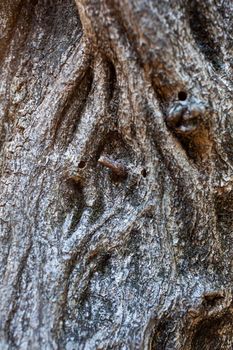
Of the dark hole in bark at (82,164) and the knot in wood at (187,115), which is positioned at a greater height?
the knot in wood at (187,115)

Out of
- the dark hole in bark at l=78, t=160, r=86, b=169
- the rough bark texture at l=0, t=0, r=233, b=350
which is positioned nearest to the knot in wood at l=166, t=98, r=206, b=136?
the rough bark texture at l=0, t=0, r=233, b=350

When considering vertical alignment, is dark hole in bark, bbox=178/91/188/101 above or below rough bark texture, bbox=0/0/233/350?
above

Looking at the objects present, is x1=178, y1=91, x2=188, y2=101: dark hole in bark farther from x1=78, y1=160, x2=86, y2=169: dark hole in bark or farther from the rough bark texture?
x1=78, y1=160, x2=86, y2=169: dark hole in bark

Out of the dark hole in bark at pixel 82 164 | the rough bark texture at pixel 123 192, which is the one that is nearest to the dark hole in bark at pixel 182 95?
the rough bark texture at pixel 123 192

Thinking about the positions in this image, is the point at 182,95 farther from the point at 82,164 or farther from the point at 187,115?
the point at 82,164

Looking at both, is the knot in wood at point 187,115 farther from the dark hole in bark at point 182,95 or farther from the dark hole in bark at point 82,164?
the dark hole in bark at point 82,164

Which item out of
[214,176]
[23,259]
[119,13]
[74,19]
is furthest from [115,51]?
[23,259]

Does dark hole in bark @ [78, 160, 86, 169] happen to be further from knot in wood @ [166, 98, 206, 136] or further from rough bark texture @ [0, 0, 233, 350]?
knot in wood @ [166, 98, 206, 136]

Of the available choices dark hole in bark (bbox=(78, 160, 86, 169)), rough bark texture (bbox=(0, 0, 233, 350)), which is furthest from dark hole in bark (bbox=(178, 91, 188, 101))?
dark hole in bark (bbox=(78, 160, 86, 169))

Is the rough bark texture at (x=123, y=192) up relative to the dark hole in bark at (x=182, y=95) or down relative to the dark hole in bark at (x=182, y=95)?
down
